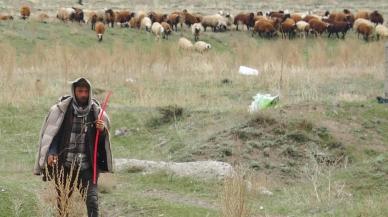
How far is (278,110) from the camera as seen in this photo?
13.3m

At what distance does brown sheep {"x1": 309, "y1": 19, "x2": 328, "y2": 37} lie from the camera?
34000 millimetres

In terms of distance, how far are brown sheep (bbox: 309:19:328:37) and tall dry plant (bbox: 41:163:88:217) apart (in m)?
27.8

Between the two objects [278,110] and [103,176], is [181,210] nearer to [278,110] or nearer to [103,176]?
[103,176]

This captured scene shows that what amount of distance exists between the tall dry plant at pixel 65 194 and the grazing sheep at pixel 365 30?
89.2 feet

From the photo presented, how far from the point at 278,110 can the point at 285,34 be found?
20.9 metres

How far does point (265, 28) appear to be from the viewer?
3388 centimetres

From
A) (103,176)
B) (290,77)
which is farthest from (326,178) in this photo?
(290,77)

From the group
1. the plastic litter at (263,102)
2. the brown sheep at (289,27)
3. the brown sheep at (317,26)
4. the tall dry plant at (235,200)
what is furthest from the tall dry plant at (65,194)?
the brown sheep at (317,26)

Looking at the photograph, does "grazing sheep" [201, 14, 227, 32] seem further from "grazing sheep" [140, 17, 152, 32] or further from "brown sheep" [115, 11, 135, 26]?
"brown sheep" [115, 11, 135, 26]

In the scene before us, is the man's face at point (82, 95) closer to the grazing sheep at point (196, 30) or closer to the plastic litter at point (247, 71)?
the plastic litter at point (247, 71)

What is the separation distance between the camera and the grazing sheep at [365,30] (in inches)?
1304

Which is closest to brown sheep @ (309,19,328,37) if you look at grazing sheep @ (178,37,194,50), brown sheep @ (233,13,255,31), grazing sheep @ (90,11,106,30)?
brown sheep @ (233,13,255,31)

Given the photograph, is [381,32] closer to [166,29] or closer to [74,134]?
[166,29]

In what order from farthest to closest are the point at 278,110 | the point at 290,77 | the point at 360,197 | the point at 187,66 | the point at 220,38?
1. the point at 220,38
2. the point at 187,66
3. the point at 290,77
4. the point at 278,110
5. the point at 360,197
